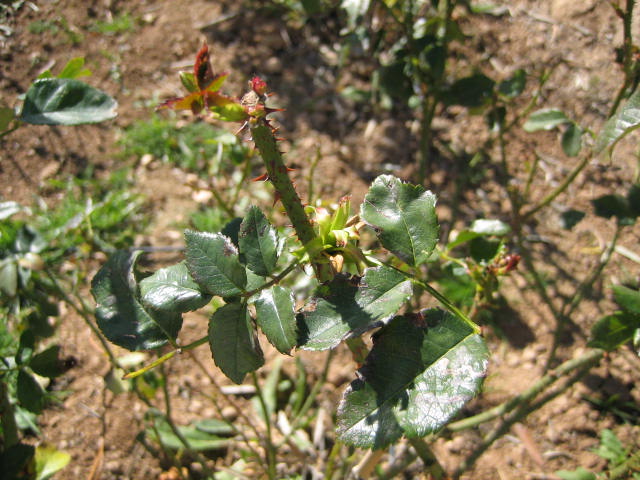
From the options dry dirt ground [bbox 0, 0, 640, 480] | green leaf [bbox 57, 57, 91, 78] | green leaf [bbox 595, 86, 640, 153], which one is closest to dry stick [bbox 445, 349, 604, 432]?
dry dirt ground [bbox 0, 0, 640, 480]

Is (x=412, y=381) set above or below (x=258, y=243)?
below

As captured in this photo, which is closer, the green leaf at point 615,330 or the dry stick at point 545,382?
the green leaf at point 615,330

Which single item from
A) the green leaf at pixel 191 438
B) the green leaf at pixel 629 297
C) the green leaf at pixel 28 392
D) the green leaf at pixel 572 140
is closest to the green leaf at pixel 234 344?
the green leaf at pixel 28 392

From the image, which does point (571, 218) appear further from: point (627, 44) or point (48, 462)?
point (48, 462)

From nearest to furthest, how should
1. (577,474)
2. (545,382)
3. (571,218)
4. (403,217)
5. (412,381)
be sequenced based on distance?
(412,381)
(403,217)
(545,382)
(577,474)
(571,218)

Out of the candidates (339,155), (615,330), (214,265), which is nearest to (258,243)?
(214,265)

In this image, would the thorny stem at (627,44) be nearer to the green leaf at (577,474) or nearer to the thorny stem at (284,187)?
the thorny stem at (284,187)

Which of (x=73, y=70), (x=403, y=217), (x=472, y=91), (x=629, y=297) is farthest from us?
(x=472, y=91)
